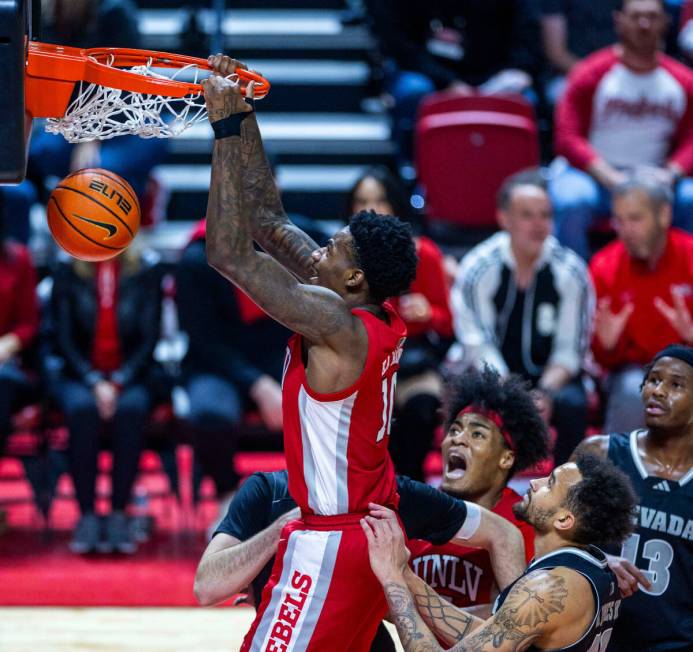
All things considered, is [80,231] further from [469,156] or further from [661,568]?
[469,156]

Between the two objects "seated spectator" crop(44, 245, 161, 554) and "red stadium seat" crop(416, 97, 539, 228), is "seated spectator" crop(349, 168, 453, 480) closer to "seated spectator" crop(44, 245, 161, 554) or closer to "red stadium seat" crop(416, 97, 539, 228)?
"red stadium seat" crop(416, 97, 539, 228)

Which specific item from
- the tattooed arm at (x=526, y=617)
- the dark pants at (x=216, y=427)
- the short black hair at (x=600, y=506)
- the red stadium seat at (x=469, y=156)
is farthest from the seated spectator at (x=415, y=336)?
the tattooed arm at (x=526, y=617)

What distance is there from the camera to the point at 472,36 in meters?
7.90

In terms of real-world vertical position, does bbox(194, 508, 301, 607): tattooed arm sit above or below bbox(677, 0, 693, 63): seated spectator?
below

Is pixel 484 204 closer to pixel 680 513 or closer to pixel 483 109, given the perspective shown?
pixel 483 109

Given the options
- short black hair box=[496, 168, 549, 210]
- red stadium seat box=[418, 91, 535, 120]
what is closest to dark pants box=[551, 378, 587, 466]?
short black hair box=[496, 168, 549, 210]

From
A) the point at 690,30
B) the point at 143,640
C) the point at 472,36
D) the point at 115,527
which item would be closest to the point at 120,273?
the point at 115,527

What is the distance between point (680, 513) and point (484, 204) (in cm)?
332

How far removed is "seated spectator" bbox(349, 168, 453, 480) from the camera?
18.6ft

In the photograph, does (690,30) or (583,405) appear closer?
(583,405)

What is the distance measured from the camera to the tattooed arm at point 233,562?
11.6 feet

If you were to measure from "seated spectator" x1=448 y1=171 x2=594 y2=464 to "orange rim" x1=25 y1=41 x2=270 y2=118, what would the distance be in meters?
2.73

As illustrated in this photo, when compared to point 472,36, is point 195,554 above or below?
below

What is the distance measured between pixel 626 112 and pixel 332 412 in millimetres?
4312
